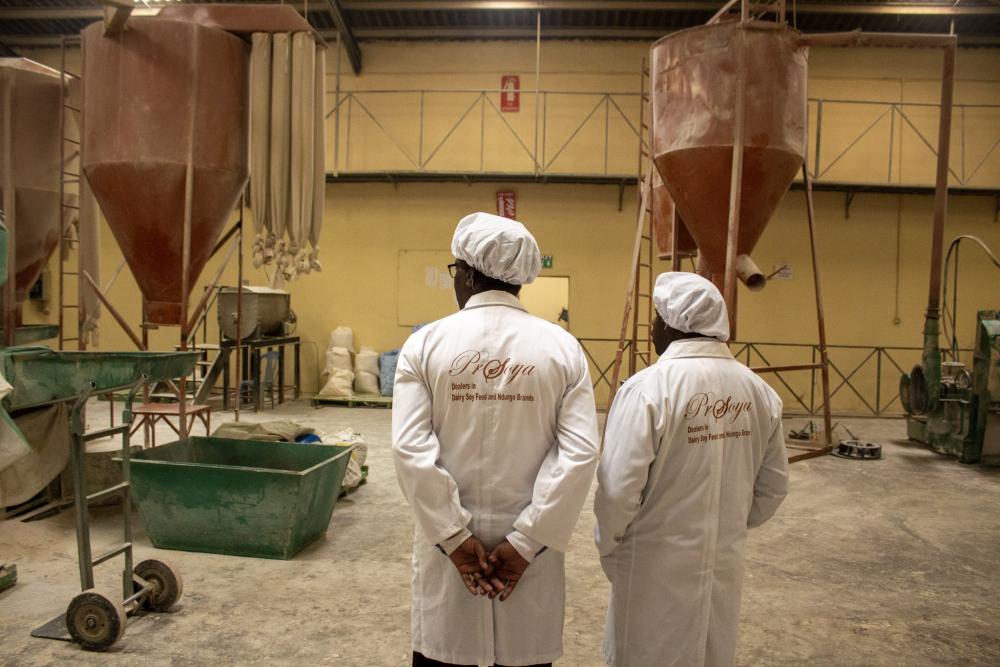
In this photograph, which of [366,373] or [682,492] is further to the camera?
[366,373]

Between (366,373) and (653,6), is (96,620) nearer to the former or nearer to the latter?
(366,373)

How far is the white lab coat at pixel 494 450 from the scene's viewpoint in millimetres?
2055

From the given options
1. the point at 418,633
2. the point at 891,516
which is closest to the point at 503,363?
the point at 418,633

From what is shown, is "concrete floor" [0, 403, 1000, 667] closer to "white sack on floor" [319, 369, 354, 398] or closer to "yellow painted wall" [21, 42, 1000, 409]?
"white sack on floor" [319, 369, 354, 398]

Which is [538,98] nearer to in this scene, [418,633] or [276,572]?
[276,572]

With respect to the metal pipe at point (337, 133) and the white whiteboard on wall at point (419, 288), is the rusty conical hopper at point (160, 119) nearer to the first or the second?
the metal pipe at point (337, 133)

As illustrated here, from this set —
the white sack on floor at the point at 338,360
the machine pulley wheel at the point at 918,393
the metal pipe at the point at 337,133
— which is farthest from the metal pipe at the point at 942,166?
the white sack on floor at the point at 338,360

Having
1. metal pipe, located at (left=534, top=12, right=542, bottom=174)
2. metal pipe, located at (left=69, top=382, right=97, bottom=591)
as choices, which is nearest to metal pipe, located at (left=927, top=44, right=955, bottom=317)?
metal pipe, located at (left=534, top=12, right=542, bottom=174)

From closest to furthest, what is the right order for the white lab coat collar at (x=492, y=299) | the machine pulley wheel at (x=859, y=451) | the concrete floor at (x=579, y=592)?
the white lab coat collar at (x=492, y=299) < the concrete floor at (x=579, y=592) < the machine pulley wheel at (x=859, y=451)

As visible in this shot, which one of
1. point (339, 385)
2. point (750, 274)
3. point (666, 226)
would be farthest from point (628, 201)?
point (750, 274)

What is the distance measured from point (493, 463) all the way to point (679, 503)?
2.01 ft

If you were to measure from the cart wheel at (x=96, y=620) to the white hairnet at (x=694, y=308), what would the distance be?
110 inches

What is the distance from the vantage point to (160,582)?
3668 millimetres

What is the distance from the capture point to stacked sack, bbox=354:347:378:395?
35.7 feet
